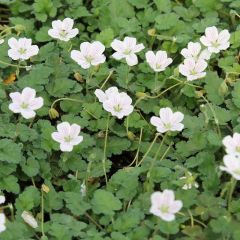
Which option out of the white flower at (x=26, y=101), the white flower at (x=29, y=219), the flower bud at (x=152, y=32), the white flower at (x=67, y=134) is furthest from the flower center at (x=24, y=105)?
the flower bud at (x=152, y=32)

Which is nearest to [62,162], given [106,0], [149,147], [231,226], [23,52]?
[149,147]

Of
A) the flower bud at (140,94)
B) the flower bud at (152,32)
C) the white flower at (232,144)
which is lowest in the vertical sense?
the flower bud at (140,94)

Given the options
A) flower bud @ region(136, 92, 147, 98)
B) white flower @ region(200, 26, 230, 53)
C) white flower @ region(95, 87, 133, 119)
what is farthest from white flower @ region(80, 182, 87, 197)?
white flower @ region(200, 26, 230, 53)

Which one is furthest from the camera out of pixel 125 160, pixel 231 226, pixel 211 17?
pixel 211 17

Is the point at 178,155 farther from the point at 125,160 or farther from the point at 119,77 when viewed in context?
the point at 119,77

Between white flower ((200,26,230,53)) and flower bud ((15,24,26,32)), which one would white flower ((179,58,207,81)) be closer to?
white flower ((200,26,230,53))

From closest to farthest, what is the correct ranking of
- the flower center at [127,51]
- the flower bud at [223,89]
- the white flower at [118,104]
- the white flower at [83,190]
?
the white flower at [83,190] < the white flower at [118,104] < the flower bud at [223,89] < the flower center at [127,51]

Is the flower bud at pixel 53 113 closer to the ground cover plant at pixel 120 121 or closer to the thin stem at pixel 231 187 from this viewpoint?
the ground cover plant at pixel 120 121
